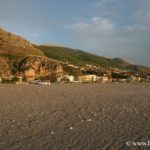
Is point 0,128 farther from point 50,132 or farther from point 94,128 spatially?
point 94,128

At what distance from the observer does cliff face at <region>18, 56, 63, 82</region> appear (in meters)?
127

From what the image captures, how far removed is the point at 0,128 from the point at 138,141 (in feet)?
21.7

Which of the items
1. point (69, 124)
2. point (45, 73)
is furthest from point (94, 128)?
point (45, 73)

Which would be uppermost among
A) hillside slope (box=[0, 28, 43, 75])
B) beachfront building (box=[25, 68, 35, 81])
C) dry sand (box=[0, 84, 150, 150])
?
hillside slope (box=[0, 28, 43, 75])

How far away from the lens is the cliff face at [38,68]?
4998 inches

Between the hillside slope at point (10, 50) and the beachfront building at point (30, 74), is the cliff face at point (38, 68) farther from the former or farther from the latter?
the hillside slope at point (10, 50)

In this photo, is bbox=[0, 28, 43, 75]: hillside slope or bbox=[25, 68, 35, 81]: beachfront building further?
bbox=[0, 28, 43, 75]: hillside slope

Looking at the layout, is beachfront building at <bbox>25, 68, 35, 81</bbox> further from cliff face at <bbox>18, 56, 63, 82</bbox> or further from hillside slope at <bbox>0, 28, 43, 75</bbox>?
hillside slope at <bbox>0, 28, 43, 75</bbox>

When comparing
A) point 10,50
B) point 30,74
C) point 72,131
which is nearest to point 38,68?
point 30,74

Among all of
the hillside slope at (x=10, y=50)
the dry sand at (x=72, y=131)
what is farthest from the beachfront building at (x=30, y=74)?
the dry sand at (x=72, y=131)

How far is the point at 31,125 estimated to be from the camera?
15273 millimetres

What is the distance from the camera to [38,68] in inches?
5276

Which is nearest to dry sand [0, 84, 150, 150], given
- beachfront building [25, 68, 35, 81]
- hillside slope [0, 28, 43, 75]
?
hillside slope [0, 28, 43, 75]

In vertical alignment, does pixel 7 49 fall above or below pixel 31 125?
above
